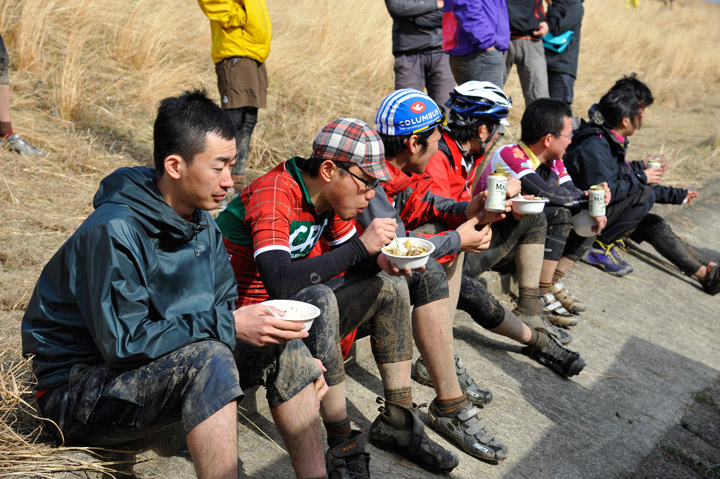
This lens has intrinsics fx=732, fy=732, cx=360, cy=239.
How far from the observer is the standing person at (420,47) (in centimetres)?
620

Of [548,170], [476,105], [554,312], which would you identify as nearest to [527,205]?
[476,105]

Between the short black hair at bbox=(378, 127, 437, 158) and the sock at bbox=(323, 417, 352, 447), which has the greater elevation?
the short black hair at bbox=(378, 127, 437, 158)

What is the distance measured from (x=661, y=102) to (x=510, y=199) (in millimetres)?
11291

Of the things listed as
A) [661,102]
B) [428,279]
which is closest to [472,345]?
[428,279]

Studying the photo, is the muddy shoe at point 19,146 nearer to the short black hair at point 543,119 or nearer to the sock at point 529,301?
the short black hair at point 543,119

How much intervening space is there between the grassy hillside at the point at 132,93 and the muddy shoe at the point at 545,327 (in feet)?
8.24

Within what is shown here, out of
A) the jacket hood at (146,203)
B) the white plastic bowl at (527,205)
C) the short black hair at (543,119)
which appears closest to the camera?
the jacket hood at (146,203)

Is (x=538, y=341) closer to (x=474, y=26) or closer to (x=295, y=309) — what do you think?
(x=295, y=309)

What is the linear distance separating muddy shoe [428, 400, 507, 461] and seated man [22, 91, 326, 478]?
39.5 inches

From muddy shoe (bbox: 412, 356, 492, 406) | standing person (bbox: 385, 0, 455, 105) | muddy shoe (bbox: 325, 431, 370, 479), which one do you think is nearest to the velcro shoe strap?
muddy shoe (bbox: 412, 356, 492, 406)

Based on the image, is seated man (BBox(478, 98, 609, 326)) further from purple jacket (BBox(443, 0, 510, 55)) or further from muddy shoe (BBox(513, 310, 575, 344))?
purple jacket (BBox(443, 0, 510, 55))

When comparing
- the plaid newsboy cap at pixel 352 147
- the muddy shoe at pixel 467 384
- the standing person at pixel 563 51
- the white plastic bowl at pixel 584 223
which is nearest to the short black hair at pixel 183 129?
the plaid newsboy cap at pixel 352 147

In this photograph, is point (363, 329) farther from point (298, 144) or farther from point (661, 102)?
point (661, 102)

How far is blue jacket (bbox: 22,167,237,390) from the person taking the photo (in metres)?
2.24
